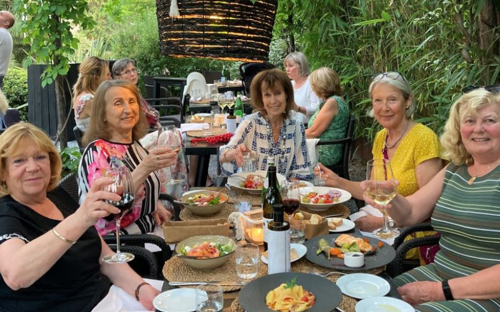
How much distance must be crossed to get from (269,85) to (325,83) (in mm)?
1367

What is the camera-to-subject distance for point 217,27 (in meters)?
1.26

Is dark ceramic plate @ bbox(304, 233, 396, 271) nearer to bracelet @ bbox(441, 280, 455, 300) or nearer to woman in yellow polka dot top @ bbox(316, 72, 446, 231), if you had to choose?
bracelet @ bbox(441, 280, 455, 300)

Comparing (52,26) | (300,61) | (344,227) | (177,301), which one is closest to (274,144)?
(344,227)

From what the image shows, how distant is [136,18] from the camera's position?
1258cm

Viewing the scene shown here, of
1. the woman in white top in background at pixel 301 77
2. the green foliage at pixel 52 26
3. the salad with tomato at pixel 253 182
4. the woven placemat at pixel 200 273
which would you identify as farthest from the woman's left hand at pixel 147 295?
the woman in white top in background at pixel 301 77

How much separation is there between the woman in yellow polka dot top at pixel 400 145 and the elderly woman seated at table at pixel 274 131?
21.3 inches

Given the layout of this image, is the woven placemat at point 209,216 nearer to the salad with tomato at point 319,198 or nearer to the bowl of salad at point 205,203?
the bowl of salad at point 205,203

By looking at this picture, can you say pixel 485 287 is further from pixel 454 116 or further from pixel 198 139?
pixel 198 139

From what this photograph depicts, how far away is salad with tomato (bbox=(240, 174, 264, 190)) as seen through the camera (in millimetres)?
2623

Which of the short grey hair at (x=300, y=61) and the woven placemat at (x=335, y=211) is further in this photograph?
the short grey hair at (x=300, y=61)

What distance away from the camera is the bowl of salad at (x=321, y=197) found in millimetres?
2334

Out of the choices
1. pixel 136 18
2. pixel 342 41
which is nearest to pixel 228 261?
→ pixel 342 41

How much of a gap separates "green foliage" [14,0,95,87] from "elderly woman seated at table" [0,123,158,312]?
325cm

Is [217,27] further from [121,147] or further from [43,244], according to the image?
[121,147]
